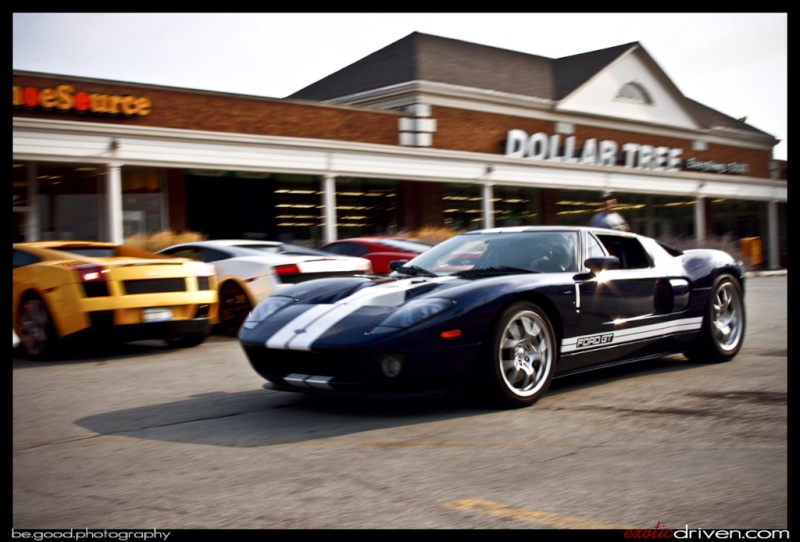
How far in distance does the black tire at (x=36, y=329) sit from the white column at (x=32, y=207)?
1159cm

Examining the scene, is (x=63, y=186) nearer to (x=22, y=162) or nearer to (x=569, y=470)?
(x=22, y=162)

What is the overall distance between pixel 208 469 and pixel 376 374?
1291mm

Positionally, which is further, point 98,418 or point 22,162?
point 22,162

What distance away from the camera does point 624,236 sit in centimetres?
705

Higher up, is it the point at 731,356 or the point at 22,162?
the point at 22,162

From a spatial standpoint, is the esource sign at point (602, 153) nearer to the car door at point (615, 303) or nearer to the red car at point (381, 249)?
the red car at point (381, 249)

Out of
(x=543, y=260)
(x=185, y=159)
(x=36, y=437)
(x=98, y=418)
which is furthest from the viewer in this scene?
(x=185, y=159)

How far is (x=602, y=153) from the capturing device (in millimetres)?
33562

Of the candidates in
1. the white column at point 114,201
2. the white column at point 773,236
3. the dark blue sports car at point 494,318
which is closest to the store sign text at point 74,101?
the white column at point 114,201

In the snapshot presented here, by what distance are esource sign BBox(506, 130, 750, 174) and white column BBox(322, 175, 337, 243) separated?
8480 millimetres

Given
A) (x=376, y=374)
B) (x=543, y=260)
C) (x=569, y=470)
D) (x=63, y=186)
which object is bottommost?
(x=569, y=470)

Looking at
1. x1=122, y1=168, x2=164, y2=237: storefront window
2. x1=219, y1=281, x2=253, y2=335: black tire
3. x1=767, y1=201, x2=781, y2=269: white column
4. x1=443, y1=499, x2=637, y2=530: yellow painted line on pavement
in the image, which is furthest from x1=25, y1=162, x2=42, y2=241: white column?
x1=767, y1=201, x2=781, y2=269: white column

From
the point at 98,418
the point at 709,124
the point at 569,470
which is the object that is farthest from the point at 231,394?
the point at 709,124

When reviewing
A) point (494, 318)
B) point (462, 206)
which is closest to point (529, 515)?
point (494, 318)
